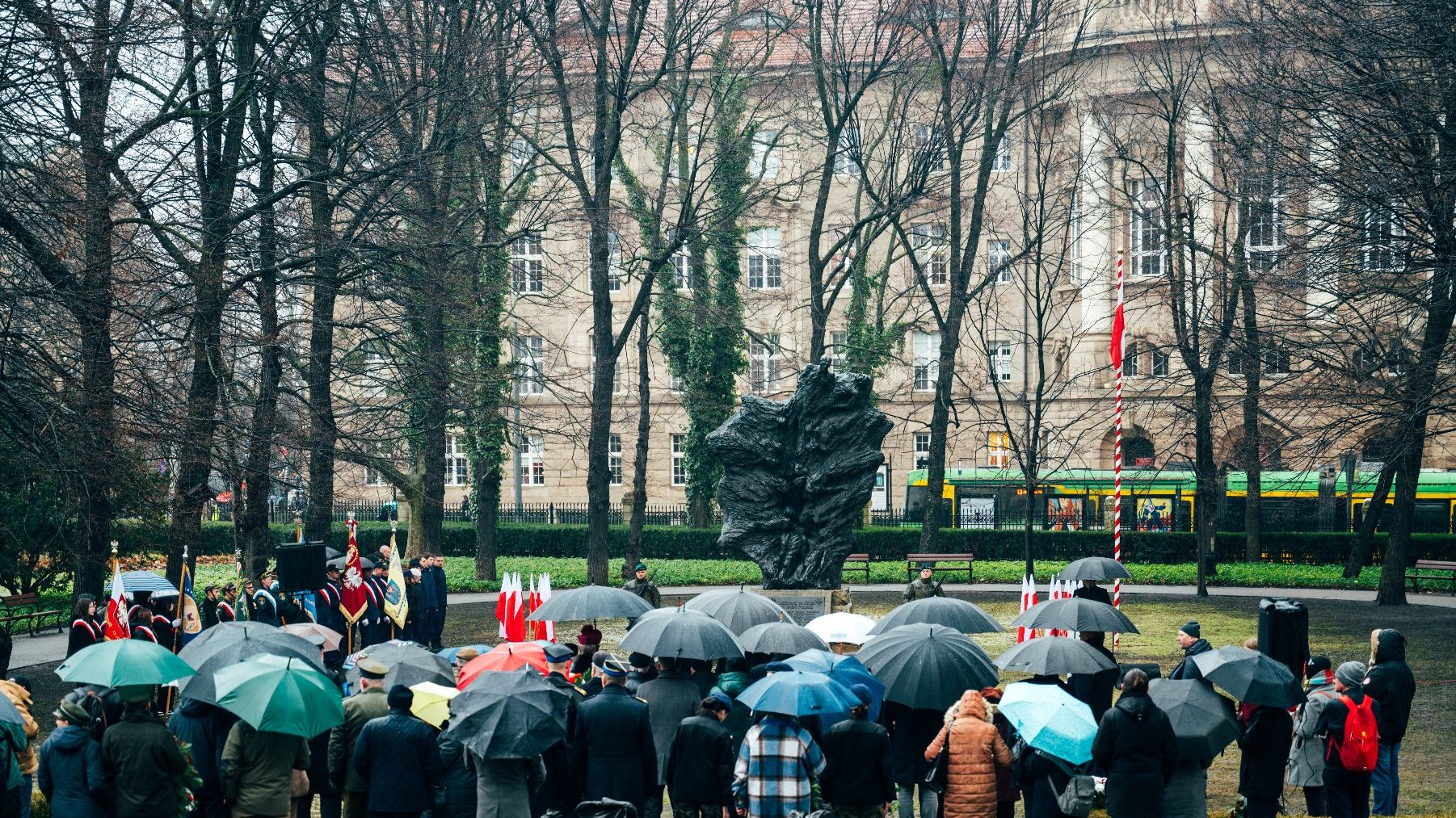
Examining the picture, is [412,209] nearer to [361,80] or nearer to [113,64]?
[361,80]

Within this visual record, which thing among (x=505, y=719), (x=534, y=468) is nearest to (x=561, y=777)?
(x=505, y=719)

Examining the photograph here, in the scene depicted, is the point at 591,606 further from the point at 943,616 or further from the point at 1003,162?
the point at 1003,162

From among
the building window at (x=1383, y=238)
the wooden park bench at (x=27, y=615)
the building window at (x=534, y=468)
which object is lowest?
the wooden park bench at (x=27, y=615)

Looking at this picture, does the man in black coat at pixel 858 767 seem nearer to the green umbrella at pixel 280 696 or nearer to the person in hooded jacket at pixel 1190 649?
the green umbrella at pixel 280 696

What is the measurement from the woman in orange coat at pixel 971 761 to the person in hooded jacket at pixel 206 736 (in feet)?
15.9

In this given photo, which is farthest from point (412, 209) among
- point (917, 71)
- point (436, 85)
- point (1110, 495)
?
point (1110, 495)

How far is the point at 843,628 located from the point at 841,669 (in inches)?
123

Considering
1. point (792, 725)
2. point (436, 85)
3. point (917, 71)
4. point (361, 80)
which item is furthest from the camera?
point (917, 71)

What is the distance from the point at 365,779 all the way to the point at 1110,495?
123ft

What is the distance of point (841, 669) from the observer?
36.0 ft

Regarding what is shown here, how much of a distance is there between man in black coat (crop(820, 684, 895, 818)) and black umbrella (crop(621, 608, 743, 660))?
190 centimetres

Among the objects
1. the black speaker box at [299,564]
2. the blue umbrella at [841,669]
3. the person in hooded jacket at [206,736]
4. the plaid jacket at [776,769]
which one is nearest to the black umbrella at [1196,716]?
the blue umbrella at [841,669]

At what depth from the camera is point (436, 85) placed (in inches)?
A: 864

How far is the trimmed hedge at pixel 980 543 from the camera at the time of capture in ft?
127
